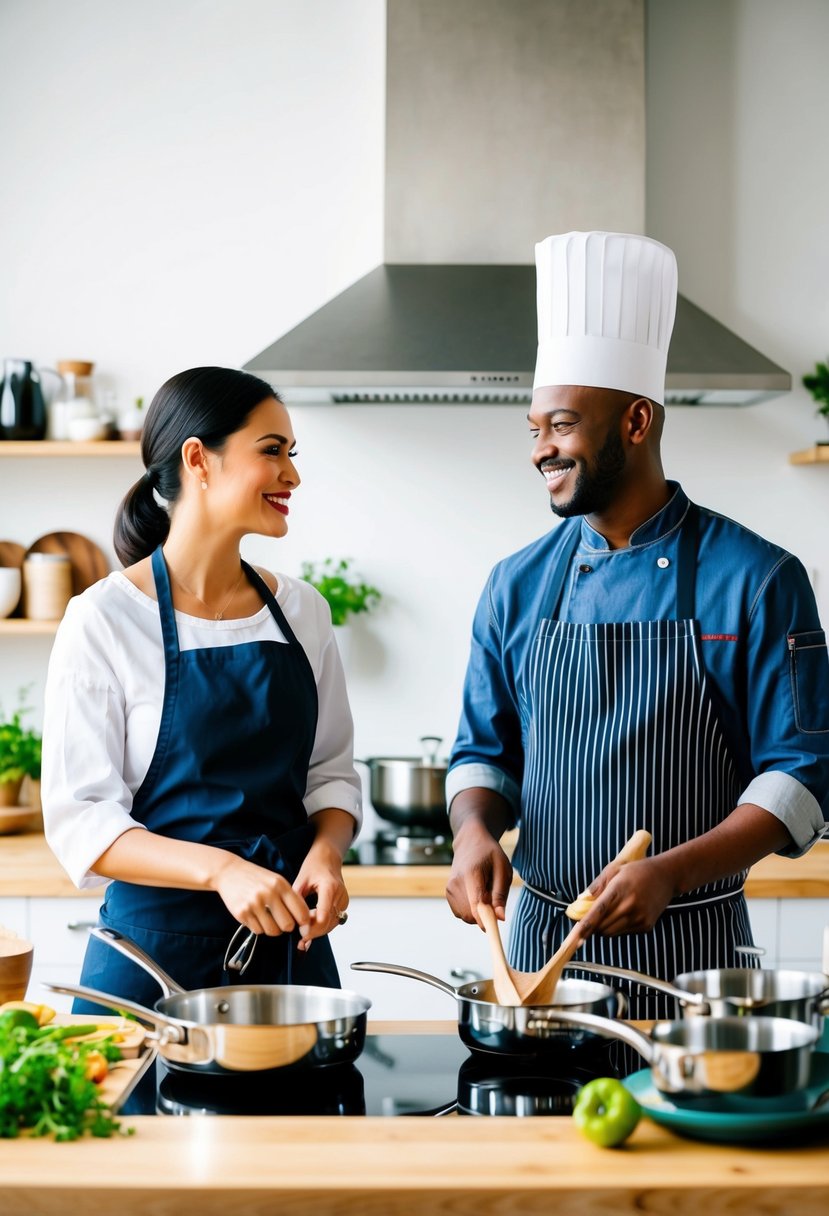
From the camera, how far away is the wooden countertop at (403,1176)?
1.05 metres

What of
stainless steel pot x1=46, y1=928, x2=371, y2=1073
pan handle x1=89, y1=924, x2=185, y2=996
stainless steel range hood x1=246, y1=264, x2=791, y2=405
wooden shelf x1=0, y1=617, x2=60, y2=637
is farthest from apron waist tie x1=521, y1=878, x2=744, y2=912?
wooden shelf x1=0, y1=617, x2=60, y2=637

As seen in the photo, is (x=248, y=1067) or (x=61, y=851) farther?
(x=61, y=851)

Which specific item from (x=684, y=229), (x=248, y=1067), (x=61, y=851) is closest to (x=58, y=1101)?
(x=248, y=1067)

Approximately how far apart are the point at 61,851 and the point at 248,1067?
493mm

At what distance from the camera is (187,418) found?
1825mm

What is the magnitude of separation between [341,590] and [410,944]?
3.11 feet

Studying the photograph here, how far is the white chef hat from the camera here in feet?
6.05

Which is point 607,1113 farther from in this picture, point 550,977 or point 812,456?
point 812,456

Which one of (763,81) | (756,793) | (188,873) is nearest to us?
(188,873)

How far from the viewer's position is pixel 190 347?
11.1 ft

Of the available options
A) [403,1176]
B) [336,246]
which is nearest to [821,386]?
[336,246]

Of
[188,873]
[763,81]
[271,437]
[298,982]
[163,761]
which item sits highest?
[763,81]

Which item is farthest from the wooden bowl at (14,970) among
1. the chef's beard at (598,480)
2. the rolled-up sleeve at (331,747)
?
the chef's beard at (598,480)

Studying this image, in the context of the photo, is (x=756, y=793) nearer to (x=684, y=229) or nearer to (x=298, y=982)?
(x=298, y=982)
